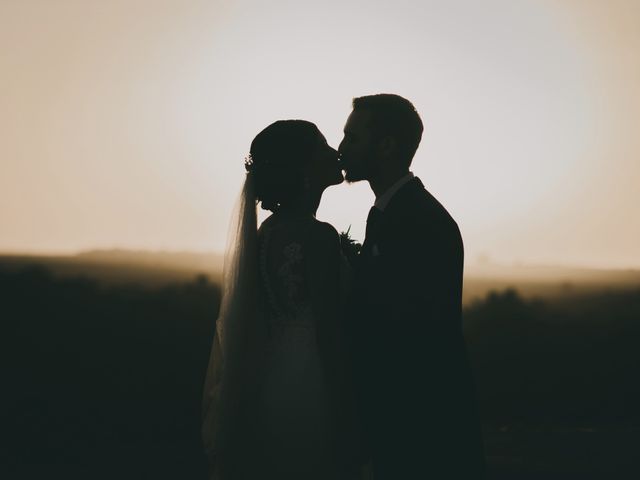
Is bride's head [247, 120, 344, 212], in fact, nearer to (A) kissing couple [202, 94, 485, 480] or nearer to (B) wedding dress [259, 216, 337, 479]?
(A) kissing couple [202, 94, 485, 480]

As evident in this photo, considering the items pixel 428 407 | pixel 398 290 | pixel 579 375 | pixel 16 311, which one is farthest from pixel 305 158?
pixel 16 311

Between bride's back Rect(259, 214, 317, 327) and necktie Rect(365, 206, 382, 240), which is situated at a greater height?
necktie Rect(365, 206, 382, 240)

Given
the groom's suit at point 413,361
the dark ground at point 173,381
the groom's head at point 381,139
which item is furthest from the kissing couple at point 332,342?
the dark ground at point 173,381

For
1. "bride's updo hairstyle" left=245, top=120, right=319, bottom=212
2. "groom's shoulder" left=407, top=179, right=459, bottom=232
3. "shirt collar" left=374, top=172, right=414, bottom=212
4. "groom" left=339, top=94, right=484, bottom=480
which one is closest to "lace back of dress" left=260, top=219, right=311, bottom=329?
"bride's updo hairstyle" left=245, top=120, right=319, bottom=212

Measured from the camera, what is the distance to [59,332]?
45219 mm

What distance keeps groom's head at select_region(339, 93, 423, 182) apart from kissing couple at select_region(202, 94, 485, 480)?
0.23 m

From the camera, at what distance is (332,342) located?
5090 mm

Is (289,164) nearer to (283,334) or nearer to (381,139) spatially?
(381,139)

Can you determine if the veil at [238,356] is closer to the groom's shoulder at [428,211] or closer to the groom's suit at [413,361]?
the groom's suit at [413,361]

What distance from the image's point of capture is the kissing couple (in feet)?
16.7

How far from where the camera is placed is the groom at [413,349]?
5.09 metres

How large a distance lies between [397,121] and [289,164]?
2.87 feet

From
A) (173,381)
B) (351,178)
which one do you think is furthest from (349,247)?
(173,381)

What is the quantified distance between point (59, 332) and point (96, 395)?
19.9m
